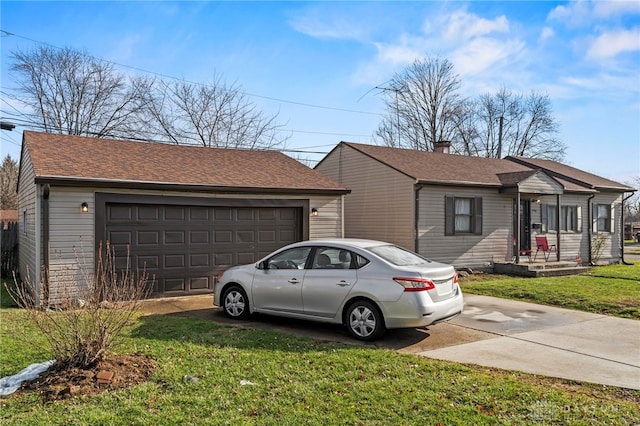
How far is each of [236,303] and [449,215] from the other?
372 inches

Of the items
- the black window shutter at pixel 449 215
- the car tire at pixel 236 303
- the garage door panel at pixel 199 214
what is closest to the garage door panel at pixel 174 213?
the garage door panel at pixel 199 214

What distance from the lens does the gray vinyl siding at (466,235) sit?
15.2 metres

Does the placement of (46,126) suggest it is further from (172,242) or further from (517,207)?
(517,207)

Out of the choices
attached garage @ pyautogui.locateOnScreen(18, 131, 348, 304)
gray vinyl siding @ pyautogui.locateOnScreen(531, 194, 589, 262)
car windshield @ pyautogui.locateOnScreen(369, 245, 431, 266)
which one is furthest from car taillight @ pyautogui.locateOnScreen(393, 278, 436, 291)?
gray vinyl siding @ pyautogui.locateOnScreen(531, 194, 589, 262)

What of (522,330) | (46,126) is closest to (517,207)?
(522,330)

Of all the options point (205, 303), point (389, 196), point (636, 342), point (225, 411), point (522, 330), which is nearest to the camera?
point (225, 411)

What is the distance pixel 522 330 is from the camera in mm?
7727

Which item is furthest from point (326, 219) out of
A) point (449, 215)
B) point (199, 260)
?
point (449, 215)

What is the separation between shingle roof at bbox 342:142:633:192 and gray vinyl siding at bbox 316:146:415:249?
0.36 m

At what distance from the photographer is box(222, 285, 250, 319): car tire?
323 inches

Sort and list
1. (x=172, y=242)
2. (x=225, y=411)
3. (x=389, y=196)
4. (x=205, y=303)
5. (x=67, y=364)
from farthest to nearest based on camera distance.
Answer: (x=389, y=196) < (x=172, y=242) < (x=205, y=303) < (x=67, y=364) < (x=225, y=411)

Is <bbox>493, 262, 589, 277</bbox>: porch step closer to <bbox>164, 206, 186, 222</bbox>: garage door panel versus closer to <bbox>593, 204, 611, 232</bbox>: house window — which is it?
<bbox>593, 204, 611, 232</bbox>: house window

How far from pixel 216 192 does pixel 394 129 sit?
26.8 meters

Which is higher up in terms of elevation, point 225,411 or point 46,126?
point 46,126
